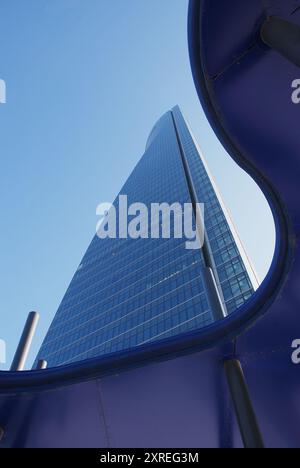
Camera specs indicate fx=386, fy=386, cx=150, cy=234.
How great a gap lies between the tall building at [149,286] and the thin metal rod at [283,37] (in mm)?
49842

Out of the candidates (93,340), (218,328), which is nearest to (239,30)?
(218,328)

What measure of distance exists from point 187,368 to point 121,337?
2656 inches

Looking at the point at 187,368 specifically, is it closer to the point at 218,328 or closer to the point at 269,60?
the point at 218,328

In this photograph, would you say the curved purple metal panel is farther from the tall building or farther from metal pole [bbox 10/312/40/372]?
the tall building

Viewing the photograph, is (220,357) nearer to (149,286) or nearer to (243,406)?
(243,406)

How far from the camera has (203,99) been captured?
17.7 ft

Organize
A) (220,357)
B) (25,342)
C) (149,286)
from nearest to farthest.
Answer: (220,357)
(25,342)
(149,286)

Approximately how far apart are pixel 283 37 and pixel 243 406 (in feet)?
15.8

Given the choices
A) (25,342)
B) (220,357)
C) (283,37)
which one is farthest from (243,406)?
(283,37)

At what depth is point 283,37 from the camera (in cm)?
498

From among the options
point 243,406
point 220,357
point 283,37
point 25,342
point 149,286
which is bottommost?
point 243,406

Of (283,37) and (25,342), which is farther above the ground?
(283,37)

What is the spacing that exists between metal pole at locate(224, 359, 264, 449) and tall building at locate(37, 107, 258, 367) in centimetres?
4980
